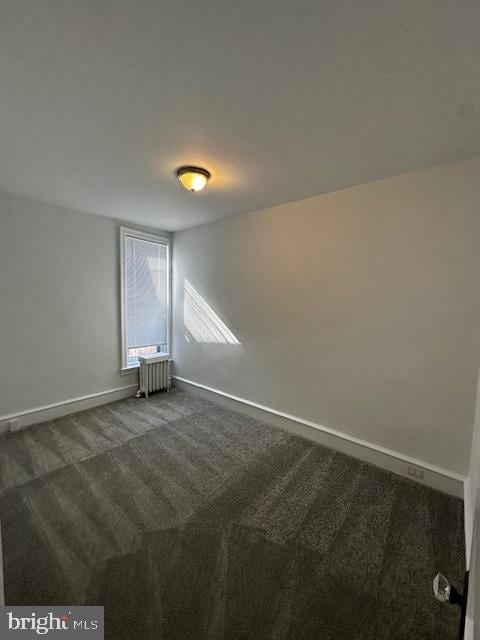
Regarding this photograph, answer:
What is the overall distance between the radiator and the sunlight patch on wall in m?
0.52

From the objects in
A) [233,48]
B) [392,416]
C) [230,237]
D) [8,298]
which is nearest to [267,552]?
[392,416]

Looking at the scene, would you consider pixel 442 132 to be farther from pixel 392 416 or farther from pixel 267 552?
pixel 267 552

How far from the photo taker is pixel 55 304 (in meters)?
3.02

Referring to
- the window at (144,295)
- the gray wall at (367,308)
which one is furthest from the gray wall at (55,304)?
the gray wall at (367,308)

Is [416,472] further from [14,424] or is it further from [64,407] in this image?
[14,424]

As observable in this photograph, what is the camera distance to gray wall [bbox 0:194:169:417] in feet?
8.86

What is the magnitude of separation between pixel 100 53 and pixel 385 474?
3294mm

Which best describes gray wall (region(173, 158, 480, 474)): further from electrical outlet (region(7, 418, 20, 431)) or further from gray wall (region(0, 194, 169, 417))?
electrical outlet (region(7, 418, 20, 431))

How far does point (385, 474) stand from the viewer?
7.18 ft

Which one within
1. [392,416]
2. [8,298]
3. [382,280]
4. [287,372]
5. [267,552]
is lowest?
[267,552]

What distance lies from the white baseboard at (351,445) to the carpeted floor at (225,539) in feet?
0.32

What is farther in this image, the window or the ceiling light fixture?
the window

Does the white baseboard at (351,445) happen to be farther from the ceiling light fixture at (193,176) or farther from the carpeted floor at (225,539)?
the ceiling light fixture at (193,176)

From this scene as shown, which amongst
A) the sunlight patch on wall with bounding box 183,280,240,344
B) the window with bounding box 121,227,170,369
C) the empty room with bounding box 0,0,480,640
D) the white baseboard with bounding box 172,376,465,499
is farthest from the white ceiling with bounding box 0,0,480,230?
the white baseboard with bounding box 172,376,465,499
